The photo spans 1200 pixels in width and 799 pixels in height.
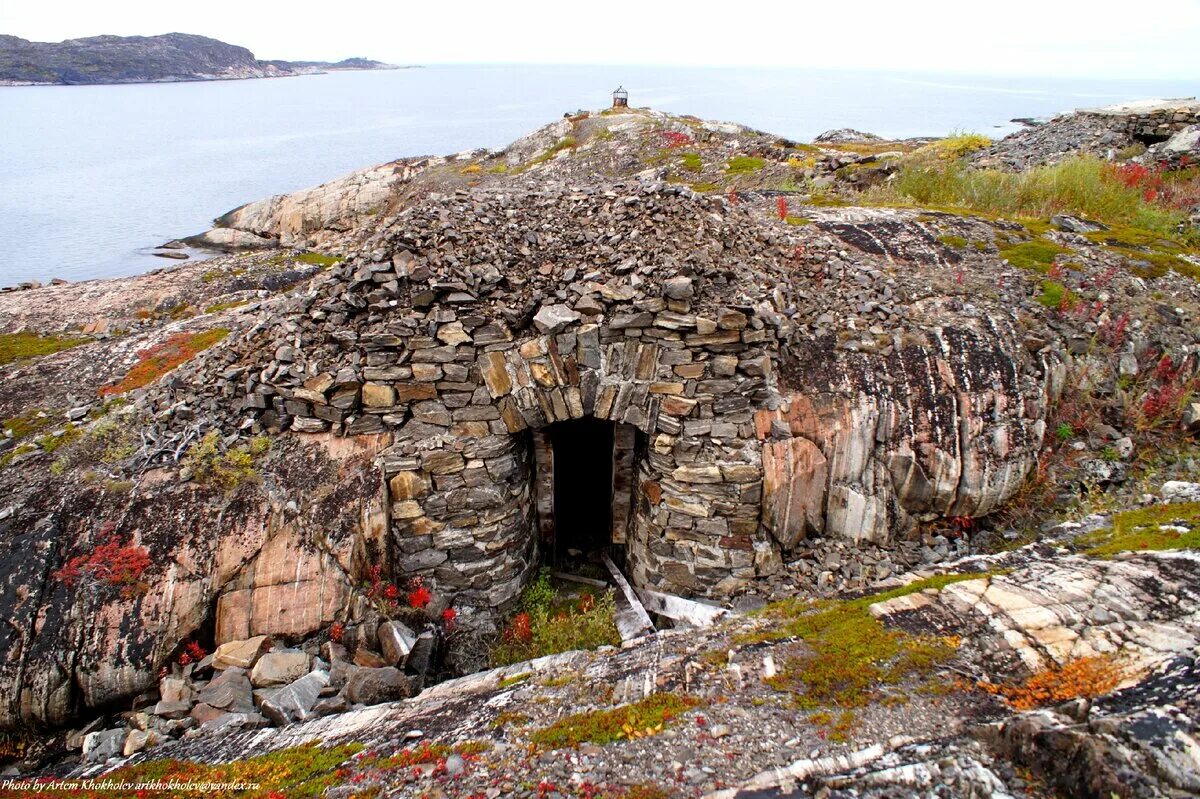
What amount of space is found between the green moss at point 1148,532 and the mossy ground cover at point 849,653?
4.50 ft

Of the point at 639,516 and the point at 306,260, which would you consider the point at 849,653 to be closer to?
the point at 639,516

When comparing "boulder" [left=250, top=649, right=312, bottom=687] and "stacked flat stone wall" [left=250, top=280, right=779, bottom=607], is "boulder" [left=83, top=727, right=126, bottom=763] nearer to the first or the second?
"boulder" [left=250, top=649, right=312, bottom=687]

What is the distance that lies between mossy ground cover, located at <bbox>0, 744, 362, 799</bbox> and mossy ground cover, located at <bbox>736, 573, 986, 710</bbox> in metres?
3.70

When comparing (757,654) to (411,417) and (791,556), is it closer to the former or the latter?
(791,556)

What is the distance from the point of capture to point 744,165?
21188mm

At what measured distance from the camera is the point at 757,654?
5.72 m

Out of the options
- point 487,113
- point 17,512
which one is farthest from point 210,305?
point 487,113

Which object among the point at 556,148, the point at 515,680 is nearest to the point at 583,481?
the point at 515,680

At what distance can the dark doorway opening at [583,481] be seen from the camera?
1138 centimetres

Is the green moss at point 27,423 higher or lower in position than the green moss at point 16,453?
higher

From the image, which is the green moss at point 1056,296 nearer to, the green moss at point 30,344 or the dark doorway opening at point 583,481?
the dark doorway opening at point 583,481

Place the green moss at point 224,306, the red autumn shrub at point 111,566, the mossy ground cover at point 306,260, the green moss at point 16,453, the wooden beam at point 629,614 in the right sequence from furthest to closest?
the mossy ground cover at point 306,260, the green moss at point 224,306, the wooden beam at point 629,614, the green moss at point 16,453, the red autumn shrub at point 111,566

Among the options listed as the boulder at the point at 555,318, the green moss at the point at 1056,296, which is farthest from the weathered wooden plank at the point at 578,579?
the green moss at the point at 1056,296

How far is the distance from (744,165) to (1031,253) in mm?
11365
